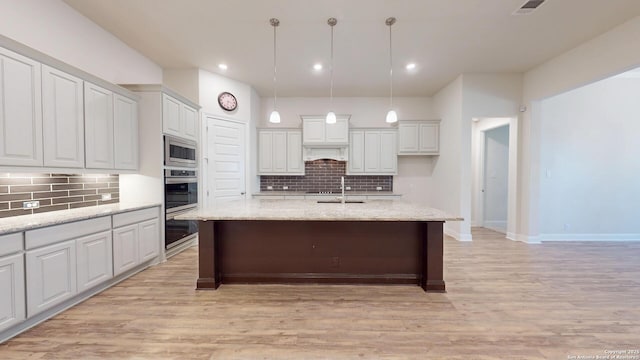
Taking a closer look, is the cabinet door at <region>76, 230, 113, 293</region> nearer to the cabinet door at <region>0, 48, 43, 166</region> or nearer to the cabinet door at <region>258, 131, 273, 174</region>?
the cabinet door at <region>0, 48, 43, 166</region>

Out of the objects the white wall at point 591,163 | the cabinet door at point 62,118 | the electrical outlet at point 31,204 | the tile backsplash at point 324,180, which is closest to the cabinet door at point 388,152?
the tile backsplash at point 324,180

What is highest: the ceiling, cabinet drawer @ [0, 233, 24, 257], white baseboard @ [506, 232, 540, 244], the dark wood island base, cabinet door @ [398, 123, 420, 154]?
the ceiling

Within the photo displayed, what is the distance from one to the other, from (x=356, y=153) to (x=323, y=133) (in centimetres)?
84

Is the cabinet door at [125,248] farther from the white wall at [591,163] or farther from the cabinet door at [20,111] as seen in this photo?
the white wall at [591,163]

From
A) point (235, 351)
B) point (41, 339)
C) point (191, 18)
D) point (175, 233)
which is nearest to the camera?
point (235, 351)

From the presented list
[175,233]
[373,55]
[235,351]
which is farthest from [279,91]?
[235,351]

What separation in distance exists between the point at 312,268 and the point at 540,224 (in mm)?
4565

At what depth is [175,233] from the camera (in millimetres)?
4031

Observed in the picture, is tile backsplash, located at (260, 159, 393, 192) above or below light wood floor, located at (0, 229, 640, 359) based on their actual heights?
above

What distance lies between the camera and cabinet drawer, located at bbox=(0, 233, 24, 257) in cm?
189

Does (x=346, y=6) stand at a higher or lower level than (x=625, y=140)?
higher

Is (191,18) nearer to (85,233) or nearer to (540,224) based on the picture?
(85,233)

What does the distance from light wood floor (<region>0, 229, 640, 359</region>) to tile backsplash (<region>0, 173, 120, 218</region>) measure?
102 cm

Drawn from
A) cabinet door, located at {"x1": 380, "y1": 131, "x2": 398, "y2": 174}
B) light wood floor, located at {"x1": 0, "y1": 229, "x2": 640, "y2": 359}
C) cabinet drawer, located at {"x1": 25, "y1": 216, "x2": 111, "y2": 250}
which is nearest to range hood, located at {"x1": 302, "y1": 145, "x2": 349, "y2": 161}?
cabinet door, located at {"x1": 380, "y1": 131, "x2": 398, "y2": 174}
